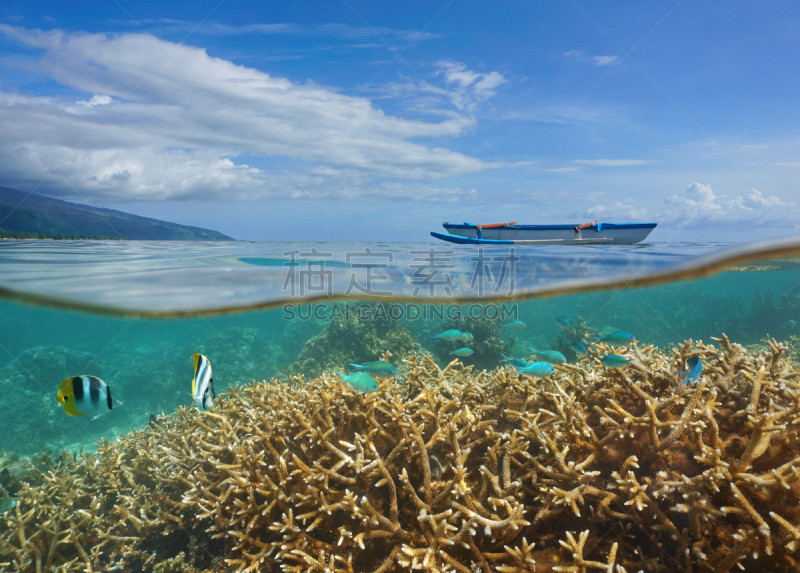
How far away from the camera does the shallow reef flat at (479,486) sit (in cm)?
283

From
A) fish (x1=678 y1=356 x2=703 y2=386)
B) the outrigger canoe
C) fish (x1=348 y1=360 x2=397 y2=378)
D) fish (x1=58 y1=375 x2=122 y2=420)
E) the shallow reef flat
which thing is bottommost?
the shallow reef flat

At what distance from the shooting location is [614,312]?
2561 centimetres

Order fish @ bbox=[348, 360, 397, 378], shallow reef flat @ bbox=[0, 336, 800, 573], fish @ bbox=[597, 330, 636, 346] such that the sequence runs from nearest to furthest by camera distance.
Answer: shallow reef flat @ bbox=[0, 336, 800, 573] < fish @ bbox=[348, 360, 397, 378] < fish @ bbox=[597, 330, 636, 346]

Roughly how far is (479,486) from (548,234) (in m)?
11.8

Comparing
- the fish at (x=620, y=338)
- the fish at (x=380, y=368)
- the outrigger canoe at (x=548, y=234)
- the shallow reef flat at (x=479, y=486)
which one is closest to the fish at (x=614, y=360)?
the shallow reef flat at (x=479, y=486)

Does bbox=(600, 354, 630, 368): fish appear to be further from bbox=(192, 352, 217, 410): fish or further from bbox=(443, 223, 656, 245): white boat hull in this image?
bbox=(443, 223, 656, 245): white boat hull

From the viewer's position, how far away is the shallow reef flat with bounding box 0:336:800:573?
2826 mm

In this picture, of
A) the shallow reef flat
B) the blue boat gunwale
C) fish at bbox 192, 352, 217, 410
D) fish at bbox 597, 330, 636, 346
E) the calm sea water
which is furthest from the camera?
the blue boat gunwale

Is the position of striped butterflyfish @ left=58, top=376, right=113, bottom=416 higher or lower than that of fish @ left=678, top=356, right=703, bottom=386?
lower

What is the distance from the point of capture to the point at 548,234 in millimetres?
13484

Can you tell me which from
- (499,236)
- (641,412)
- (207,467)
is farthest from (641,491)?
(499,236)

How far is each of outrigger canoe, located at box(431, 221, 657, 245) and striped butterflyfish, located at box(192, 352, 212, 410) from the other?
1138 cm

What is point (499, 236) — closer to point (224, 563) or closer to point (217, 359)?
point (224, 563)

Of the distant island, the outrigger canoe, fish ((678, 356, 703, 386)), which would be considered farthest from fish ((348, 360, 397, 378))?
the distant island
